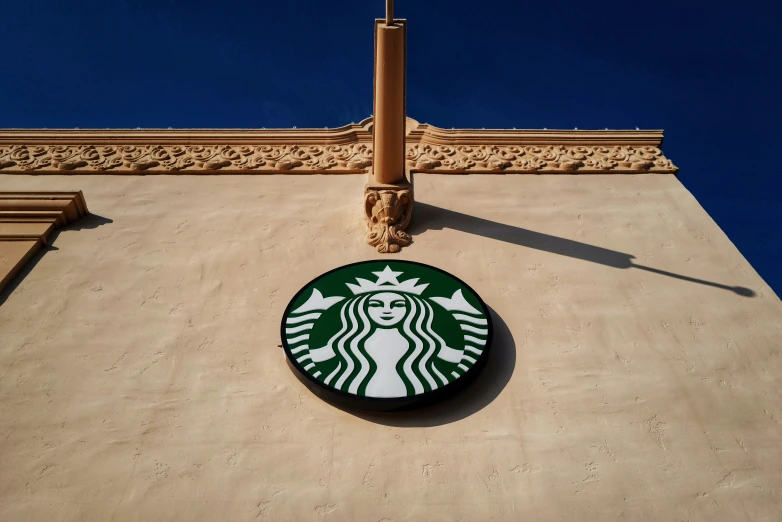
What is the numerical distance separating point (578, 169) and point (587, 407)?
2629 mm

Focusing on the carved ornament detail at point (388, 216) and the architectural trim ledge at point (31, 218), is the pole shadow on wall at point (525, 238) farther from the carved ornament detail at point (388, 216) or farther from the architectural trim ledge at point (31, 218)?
the architectural trim ledge at point (31, 218)

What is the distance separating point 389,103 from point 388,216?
786 millimetres

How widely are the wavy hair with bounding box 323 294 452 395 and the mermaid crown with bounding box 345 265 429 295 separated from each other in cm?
8

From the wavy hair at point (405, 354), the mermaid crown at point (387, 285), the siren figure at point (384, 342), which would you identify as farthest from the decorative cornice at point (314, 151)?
the wavy hair at point (405, 354)

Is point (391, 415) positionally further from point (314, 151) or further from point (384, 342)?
point (314, 151)

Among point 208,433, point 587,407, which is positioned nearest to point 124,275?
point 208,433

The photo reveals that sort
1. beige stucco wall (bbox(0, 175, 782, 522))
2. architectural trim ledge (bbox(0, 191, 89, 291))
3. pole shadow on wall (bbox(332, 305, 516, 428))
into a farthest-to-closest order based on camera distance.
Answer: architectural trim ledge (bbox(0, 191, 89, 291)) < pole shadow on wall (bbox(332, 305, 516, 428)) < beige stucco wall (bbox(0, 175, 782, 522))

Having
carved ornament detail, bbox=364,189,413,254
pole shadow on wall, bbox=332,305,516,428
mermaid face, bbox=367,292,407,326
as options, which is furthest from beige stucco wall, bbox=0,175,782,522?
mermaid face, bbox=367,292,407,326

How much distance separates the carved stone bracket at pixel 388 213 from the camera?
482 cm

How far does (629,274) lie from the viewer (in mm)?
4605

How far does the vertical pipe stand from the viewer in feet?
15.0

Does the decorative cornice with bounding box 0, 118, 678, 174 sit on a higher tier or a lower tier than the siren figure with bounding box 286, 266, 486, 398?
higher

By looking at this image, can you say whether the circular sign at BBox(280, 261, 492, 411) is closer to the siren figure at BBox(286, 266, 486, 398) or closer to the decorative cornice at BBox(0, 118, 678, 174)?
the siren figure at BBox(286, 266, 486, 398)

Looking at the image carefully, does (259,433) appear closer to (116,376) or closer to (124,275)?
(116,376)
